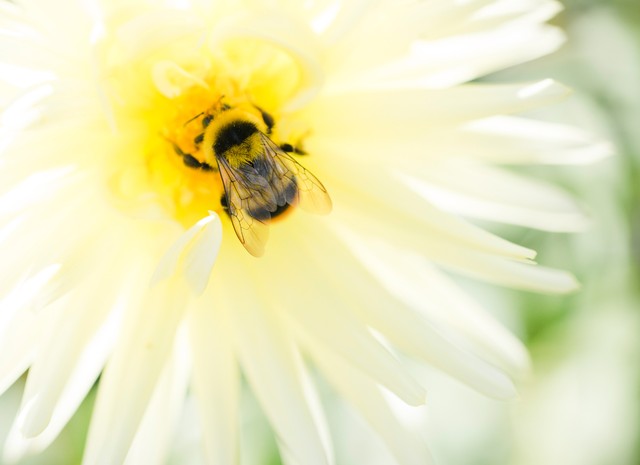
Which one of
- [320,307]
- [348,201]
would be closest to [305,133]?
[348,201]

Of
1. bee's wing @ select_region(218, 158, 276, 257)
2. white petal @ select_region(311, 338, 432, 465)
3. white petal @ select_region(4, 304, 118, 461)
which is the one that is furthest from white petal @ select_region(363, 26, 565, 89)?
white petal @ select_region(4, 304, 118, 461)

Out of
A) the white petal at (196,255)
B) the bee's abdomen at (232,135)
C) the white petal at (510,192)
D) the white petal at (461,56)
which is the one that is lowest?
the white petal at (510,192)

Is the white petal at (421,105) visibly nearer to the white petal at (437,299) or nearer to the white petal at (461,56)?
the white petal at (461,56)

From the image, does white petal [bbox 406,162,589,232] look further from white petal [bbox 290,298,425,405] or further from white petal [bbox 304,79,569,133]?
white petal [bbox 290,298,425,405]

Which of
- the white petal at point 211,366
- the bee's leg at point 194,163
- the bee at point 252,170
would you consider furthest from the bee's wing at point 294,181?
the white petal at point 211,366

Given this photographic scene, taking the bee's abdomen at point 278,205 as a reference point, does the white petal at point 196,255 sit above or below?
below

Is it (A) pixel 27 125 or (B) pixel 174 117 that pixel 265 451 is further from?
(A) pixel 27 125

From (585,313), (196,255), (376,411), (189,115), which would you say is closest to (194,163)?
(189,115)
